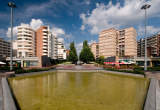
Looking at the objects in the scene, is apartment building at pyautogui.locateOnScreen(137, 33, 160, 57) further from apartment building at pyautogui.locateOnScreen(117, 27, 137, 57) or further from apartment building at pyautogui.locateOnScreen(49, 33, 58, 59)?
apartment building at pyautogui.locateOnScreen(49, 33, 58, 59)

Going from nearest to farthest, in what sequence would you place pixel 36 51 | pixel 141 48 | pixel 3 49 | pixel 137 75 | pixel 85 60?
1. pixel 137 75
2. pixel 85 60
3. pixel 36 51
4. pixel 3 49
5. pixel 141 48

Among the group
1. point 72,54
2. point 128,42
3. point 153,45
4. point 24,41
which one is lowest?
point 72,54

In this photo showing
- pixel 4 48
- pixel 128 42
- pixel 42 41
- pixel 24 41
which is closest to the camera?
pixel 24 41

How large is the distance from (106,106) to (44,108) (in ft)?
15.3

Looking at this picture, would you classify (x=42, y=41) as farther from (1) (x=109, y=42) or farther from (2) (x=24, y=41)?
(1) (x=109, y=42)

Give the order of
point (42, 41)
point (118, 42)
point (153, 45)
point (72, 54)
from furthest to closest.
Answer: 1. point (153, 45)
2. point (118, 42)
3. point (42, 41)
4. point (72, 54)

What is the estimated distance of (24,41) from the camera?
52656 mm

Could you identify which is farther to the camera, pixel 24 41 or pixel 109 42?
pixel 109 42

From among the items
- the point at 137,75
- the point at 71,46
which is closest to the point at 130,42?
the point at 71,46

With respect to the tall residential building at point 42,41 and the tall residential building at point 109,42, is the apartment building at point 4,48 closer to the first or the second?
the tall residential building at point 42,41

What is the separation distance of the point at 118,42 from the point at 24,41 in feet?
233

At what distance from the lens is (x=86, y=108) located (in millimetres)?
5945

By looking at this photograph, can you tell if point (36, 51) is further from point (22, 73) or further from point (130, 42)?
point (130, 42)

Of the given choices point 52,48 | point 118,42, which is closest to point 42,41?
point 52,48
